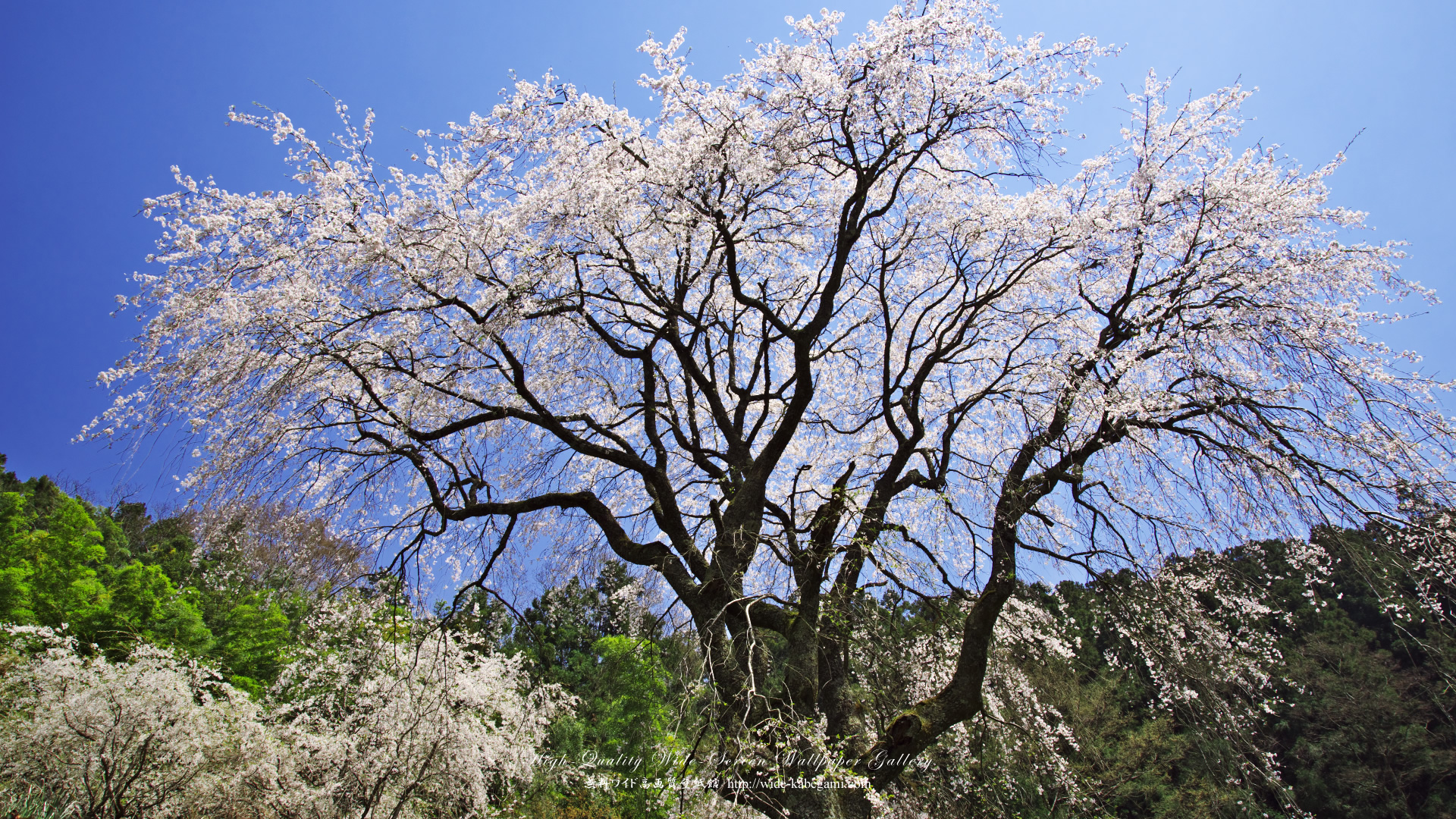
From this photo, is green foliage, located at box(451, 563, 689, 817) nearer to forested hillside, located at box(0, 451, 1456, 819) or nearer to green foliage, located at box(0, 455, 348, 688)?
forested hillside, located at box(0, 451, 1456, 819)

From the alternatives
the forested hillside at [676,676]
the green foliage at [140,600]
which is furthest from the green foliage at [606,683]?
the green foliage at [140,600]

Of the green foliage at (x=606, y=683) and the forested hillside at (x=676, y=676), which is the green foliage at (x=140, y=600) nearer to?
the forested hillside at (x=676, y=676)

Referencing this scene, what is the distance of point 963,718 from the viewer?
5715mm

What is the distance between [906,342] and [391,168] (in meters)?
6.06

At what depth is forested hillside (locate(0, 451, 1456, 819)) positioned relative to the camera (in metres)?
5.20

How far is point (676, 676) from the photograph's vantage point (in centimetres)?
480

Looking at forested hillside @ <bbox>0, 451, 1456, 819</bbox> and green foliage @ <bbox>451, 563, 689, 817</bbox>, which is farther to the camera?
green foliage @ <bbox>451, 563, 689, 817</bbox>

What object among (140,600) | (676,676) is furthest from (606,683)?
(676,676)

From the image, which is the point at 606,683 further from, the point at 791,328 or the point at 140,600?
the point at 791,328

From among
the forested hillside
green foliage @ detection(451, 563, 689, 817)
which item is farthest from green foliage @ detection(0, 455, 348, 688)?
green foliage @ detection(451, 563, 689, 817)

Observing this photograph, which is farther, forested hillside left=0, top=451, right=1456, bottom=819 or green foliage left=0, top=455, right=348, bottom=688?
green foliage left=0, top=455, right=348, bottom=688

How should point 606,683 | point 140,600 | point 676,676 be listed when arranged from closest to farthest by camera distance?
point 676,676 → point 140,600 → point 606,683

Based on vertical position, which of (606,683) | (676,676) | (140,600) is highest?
(140,600)

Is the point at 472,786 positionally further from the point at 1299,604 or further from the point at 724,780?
the point at 1299,604
